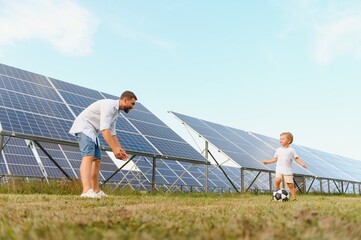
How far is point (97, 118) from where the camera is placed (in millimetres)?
6656

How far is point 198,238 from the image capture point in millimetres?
1455

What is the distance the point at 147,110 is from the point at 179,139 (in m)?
3.44

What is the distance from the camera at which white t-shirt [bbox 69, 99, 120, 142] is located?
20.7 feet

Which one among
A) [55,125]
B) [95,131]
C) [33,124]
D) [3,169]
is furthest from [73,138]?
[3,169]

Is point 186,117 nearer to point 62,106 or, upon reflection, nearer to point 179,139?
point 179,139

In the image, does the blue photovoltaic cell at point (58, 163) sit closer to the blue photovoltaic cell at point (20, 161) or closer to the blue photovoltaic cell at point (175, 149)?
the blue photovoltaic cell at point (20, 161)

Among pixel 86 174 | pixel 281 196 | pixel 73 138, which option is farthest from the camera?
pixel 73 138

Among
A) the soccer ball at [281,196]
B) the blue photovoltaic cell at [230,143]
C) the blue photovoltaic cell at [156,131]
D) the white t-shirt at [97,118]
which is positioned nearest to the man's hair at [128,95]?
the white t-shirt at [97,118]

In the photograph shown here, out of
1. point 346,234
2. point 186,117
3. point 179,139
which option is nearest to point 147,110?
point 186,117

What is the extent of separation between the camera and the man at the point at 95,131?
6094 mm

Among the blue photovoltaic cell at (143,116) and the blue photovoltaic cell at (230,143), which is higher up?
the blue photovoltaic cell at (143,116)

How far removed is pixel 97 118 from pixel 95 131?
226 millimetres

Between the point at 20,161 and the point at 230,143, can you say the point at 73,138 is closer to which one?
the point at 20,161

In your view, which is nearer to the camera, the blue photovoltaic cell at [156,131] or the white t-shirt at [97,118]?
the white t-shirt at [97,118]
